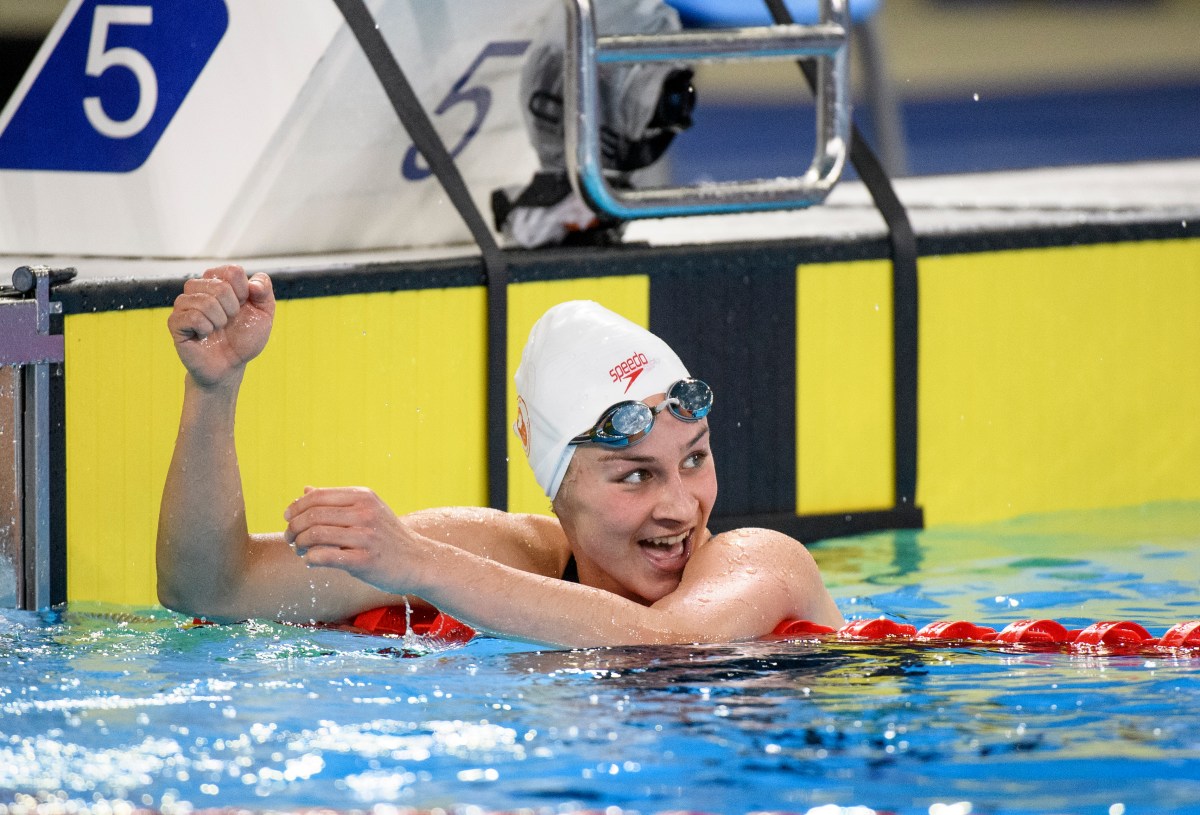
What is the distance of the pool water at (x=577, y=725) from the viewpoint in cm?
277

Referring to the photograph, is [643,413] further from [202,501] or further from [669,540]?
[202,501]

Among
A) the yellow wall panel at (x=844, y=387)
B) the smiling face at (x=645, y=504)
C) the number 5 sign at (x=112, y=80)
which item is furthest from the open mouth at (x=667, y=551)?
the number 5 sign at (x=112, y=80)

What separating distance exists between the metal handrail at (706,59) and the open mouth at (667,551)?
56.6 inches

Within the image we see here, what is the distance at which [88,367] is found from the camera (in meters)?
4.37

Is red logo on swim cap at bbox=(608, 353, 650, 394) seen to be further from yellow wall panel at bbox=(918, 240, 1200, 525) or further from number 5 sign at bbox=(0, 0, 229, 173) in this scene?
yellow wall panel at bbox=(918, 240, 1200, 525)

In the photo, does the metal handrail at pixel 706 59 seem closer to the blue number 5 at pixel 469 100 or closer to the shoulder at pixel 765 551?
the blue number 5 at pixel 469 100

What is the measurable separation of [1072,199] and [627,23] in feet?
6.90

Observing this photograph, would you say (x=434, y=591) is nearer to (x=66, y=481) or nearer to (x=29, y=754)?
(x=29, y=754)

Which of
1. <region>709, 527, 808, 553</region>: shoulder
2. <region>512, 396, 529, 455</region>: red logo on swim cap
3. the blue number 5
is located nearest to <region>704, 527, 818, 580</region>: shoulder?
<region>709, 527, 808, 553</region>: shoulder

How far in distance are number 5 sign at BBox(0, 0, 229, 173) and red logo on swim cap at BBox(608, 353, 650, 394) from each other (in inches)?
73.8

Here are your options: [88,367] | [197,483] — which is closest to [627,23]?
[88,367]

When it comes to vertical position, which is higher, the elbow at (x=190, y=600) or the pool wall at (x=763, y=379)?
the pool wall at (x=763, y=379)

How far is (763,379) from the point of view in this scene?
559 centimetres

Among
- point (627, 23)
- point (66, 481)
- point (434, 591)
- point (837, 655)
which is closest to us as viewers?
point (434, 591)
